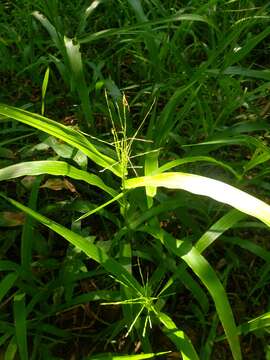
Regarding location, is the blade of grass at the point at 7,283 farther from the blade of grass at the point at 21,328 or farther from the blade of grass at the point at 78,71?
the blade of grass at the point at 78,71

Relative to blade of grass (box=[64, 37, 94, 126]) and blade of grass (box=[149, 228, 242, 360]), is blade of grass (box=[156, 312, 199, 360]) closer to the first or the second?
blade of grass (box=[149, 228, 242, 360])

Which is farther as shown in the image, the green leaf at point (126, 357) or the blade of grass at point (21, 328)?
the blade of grass at point (21, 328)

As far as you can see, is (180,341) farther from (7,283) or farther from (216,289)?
(7,283)

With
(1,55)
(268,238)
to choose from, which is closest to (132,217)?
(268,238)

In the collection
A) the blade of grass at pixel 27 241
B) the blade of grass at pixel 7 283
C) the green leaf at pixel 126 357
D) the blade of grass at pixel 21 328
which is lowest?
the green leaf at pixel 126 357

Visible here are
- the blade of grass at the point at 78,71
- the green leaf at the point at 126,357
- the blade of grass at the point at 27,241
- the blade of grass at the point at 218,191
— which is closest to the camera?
the blade of grass at the point at 218,191

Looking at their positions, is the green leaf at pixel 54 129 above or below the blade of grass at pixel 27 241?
above

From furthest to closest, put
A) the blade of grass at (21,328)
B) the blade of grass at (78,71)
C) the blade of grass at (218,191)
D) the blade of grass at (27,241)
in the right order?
the blade of grass at (78,71), the blade of grass at (27,241), the blade of grass at (21,328), the blade of grass at (218,191)

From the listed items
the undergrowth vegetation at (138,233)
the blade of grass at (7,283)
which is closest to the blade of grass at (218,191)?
the undergrowth vegetation at (138,233)

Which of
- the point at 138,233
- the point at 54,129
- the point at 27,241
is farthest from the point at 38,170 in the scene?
the point at 138,233

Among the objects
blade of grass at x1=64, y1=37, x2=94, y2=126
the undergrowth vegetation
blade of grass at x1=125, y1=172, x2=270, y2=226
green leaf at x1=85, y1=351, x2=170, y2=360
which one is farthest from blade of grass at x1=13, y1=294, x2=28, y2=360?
blade of grass at x1=64, y1=37, x2=94, y2=126

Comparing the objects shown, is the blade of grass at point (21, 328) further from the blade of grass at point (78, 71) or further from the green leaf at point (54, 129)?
the blade of grass at point (78, 71)
